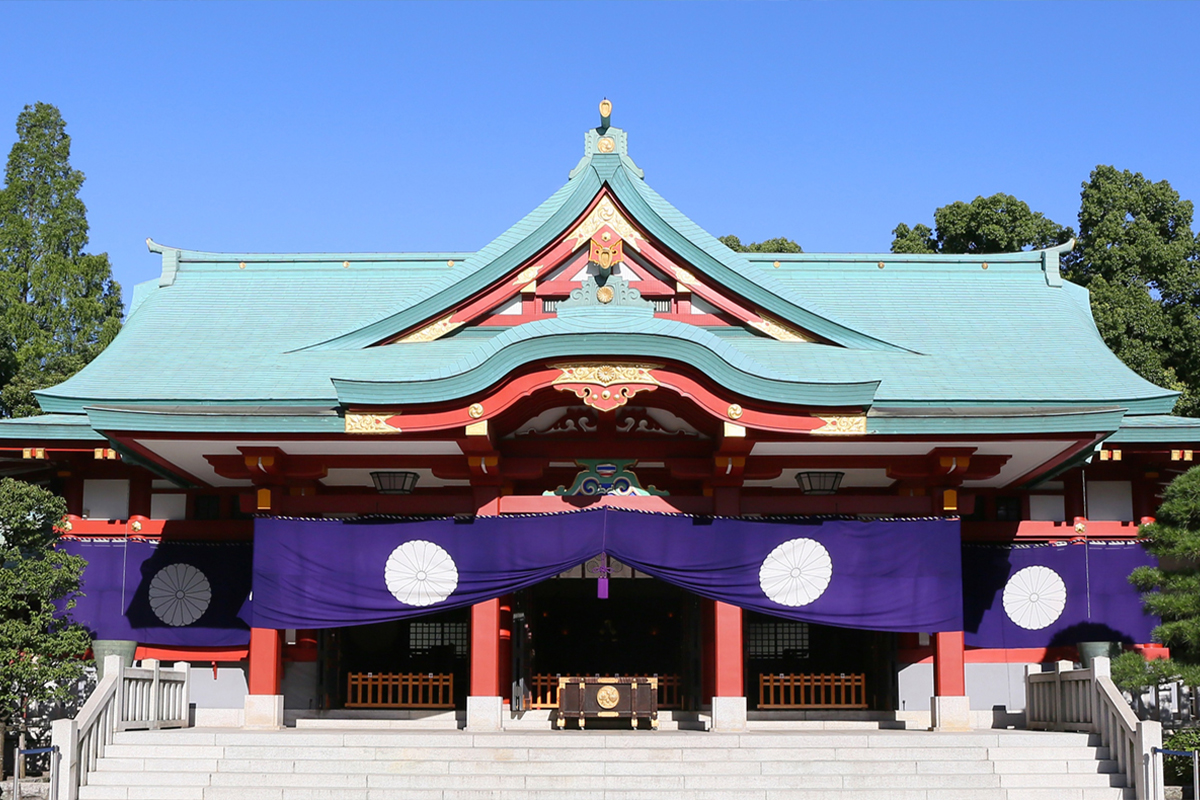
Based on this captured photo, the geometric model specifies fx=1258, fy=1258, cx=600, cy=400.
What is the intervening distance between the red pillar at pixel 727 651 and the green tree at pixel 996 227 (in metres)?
19.5

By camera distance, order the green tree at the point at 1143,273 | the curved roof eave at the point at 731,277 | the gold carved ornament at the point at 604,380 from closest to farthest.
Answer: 1. the gold carved ornament at the point at 604,380
2. the curved roof eave at the point at 731,277
3. the green tree at the point at 1143,273

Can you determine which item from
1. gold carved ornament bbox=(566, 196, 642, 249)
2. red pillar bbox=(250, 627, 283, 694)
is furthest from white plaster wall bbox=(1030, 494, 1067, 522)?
red pillar bbox=(250, 627, 283, 694)

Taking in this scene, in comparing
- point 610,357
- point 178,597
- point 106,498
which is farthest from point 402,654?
point 610,357

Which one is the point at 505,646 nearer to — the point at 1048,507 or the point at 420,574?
the point at 420,574

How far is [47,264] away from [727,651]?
26.4m

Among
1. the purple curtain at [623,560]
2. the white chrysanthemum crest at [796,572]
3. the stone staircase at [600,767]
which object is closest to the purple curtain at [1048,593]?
the purple curtain at [623,560]

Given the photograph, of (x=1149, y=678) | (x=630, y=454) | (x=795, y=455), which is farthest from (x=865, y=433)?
(x=1149, y=678)

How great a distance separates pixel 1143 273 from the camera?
2884 cm

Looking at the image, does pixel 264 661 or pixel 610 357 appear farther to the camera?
pixel 264 661

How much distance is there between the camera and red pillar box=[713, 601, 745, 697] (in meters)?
14.7

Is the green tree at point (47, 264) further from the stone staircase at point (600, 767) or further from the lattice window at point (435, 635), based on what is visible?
the stone staircase at point (600, 767)

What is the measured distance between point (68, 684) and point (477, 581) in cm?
536

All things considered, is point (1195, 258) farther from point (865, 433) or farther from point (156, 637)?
point (156, 637)

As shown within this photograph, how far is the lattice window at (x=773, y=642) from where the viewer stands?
17266 mm
